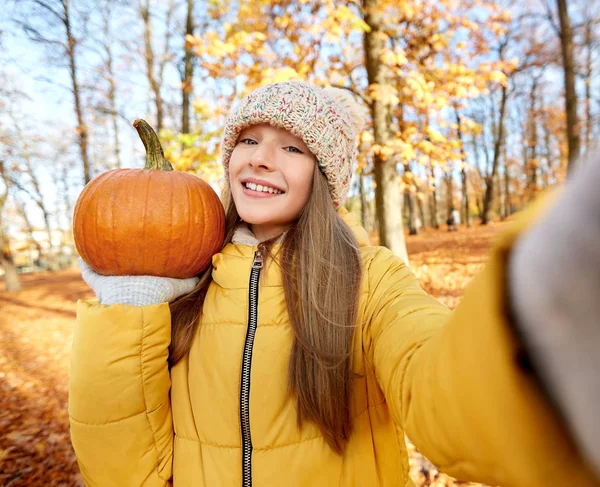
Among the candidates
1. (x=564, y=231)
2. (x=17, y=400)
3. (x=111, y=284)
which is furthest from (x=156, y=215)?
(x=17, y=400)

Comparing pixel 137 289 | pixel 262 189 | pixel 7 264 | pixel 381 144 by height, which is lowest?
pixel 7 264

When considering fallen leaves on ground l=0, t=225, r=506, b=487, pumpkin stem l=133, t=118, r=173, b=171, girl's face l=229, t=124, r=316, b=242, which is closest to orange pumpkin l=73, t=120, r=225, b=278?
pumpkin stem l=133, t=118, r=173, b=171

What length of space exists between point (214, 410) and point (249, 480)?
0.29m

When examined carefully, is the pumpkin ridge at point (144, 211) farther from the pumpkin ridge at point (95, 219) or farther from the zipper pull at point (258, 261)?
the zipper pull at point (258, 261)

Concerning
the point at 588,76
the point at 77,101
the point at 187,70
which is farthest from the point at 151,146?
the point at 588,76

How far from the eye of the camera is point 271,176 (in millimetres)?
1681

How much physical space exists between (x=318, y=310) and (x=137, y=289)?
2.45 ft

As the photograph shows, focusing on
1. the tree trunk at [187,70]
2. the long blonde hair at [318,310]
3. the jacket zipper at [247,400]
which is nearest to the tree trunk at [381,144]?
the long blonde hair at [318,310]

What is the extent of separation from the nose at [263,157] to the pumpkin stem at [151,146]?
48 centimetres

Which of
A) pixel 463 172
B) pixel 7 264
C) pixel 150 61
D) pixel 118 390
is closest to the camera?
pixel 118 390

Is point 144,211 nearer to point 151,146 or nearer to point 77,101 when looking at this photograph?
point 151,146

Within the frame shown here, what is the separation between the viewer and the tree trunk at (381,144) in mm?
5699

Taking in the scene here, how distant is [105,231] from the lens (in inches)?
59.3

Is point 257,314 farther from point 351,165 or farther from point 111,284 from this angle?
point 351,165
